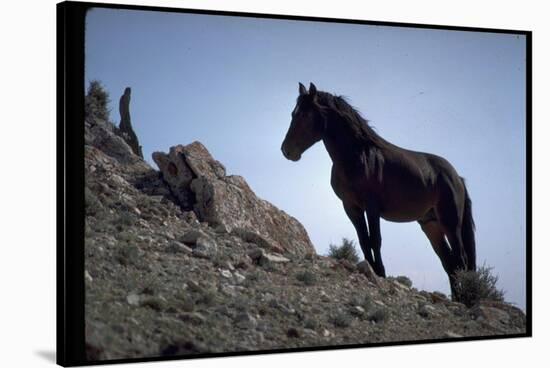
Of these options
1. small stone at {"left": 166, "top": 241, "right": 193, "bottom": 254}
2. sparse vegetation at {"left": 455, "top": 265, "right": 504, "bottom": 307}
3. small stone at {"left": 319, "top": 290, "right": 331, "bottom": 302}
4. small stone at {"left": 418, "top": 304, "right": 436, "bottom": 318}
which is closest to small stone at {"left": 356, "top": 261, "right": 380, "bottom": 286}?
small stone at {"left": 418, "top": 304, "right": 436, "bottom": 318}

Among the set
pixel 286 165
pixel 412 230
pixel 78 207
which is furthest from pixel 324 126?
pixel 78 207

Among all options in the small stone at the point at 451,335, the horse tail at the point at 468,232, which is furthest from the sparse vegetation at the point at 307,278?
the horse tail at the point at 468,232

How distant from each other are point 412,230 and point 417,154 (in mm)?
778

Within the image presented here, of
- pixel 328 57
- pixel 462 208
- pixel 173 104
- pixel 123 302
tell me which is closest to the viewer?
pixel 123 302

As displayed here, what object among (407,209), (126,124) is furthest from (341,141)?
(126,124)

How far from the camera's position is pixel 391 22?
11484 millimetres

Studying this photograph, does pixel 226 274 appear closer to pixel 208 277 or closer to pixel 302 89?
pixel 208 277

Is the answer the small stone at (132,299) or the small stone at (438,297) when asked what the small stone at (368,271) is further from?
the small stone at (132,299)

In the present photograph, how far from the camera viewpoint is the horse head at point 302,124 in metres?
11.1

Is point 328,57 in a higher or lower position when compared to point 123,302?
higher

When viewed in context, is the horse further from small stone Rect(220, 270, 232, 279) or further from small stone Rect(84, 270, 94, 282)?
small stone Rect(84, 270, 94, 282)

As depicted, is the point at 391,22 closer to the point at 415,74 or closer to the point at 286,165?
the point at 415,74

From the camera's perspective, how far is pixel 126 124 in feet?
33.7

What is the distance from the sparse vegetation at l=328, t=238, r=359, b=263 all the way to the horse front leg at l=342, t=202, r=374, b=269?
0.10 m
